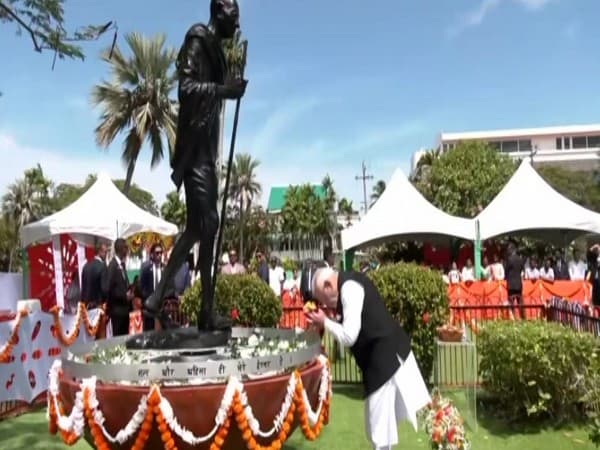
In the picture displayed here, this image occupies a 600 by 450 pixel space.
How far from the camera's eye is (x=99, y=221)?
1389 cm

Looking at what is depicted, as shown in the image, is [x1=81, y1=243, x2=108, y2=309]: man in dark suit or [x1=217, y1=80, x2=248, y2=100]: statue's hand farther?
[x1=81, y1=243, x2=108, y2=309]: man in dark suit

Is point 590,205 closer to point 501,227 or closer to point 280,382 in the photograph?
point 501,227

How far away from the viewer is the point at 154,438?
13.8ft

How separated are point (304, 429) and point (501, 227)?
15.5 m

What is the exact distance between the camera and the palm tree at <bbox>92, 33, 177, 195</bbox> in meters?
22.6

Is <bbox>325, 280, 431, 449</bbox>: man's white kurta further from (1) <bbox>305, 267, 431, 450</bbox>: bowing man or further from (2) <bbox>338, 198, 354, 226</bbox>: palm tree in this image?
(2) <bbox>338, 198, 354, 226</bbox>: palm tree

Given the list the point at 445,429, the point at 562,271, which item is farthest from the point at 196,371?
the point at 562,271

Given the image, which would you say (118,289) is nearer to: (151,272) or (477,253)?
(151,272)

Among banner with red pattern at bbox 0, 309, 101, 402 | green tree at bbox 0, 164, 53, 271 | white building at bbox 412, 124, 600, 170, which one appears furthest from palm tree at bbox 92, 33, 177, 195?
white building at bbox 412, 124, 600, 170

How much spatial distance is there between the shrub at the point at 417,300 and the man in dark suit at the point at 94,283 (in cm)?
437

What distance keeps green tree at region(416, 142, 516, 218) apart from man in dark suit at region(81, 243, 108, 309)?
96.8ft

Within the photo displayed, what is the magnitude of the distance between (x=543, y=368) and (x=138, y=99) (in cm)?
1906

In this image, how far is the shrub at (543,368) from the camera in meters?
6.48

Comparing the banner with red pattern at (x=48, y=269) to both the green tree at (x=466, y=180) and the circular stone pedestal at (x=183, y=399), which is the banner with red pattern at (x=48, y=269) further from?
the green tree at (x=466, y=180)
